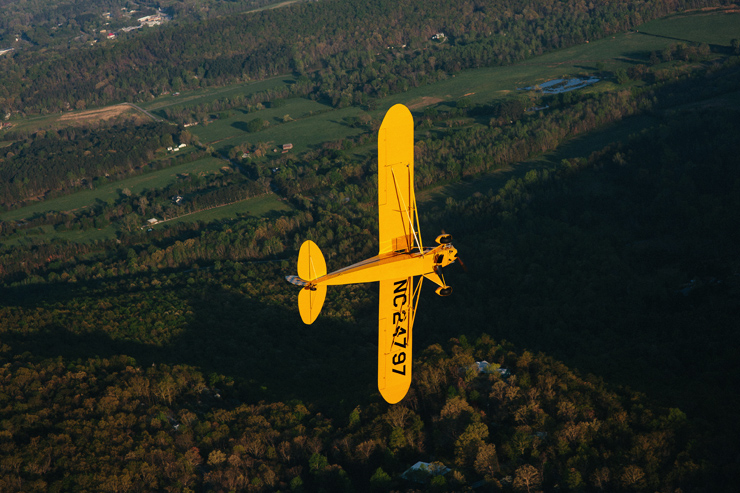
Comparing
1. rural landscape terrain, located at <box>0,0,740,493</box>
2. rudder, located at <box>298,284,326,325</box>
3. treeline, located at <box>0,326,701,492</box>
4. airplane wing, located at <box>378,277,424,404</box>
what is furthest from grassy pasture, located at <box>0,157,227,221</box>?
airplane wing, located at <box>378,277,424,404</box>

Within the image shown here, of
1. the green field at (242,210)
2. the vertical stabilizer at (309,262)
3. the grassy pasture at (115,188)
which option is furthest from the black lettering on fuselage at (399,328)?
the grassy pasture at (115,188)

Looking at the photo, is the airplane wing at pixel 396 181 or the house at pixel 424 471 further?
the house at pixel 424 471

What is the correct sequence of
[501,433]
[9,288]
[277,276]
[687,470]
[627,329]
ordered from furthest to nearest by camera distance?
[9,288], [277,276], [627,329], [501,433], [687,470]

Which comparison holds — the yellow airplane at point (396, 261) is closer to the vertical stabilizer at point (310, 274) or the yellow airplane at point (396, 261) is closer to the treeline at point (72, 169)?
the vertical stabilizer at point (310, 274)

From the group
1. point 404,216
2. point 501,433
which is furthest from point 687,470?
point 404,216

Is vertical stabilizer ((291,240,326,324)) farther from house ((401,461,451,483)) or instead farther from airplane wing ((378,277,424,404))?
house ((401,461,451,483))

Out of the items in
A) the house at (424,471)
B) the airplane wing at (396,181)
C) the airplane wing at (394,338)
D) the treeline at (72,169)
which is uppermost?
the airplane wing at (396,181)

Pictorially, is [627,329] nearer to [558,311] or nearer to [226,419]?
[558,311]
